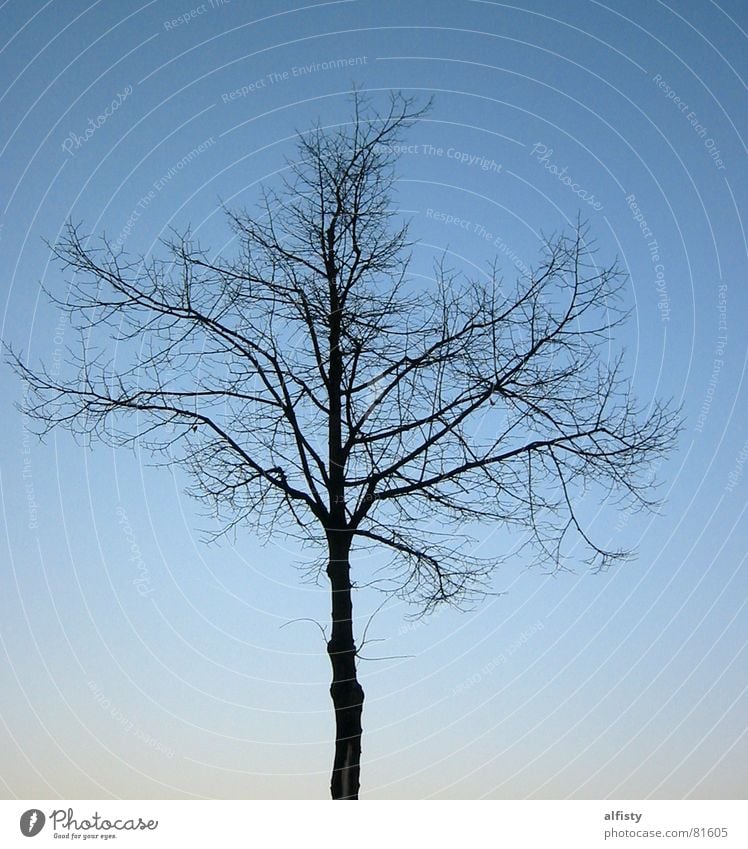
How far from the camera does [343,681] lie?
7.17m

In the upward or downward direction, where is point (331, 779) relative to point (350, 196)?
downward

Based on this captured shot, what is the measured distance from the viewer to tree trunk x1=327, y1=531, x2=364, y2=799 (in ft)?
23.0

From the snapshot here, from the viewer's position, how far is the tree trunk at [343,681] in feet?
23.0

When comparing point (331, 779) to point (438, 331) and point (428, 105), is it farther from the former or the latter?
point (428, 105)
